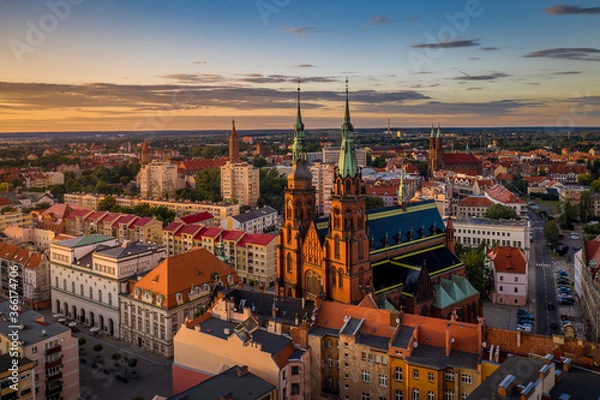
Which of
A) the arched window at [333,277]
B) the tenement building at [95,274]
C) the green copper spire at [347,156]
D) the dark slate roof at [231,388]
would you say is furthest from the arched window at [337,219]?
the tenement building at [95,274]

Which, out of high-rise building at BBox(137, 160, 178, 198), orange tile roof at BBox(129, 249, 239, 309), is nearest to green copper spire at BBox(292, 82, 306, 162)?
orange tile roof at BBox(129, 249, 239, 309)

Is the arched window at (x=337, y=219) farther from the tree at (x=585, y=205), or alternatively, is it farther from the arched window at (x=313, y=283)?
the tree at (x=585, y=205)

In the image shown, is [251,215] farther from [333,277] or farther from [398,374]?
[398,374]

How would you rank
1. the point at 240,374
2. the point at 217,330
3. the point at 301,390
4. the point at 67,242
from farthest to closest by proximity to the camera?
the point at 67,242, the point at 217,330, the point at 301,390, the point at 240,374

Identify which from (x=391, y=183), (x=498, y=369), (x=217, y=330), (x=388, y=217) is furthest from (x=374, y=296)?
(x=391, y=183)

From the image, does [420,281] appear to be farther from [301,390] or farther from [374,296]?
[301,390]

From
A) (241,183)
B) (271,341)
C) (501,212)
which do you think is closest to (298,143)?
(271,341)
